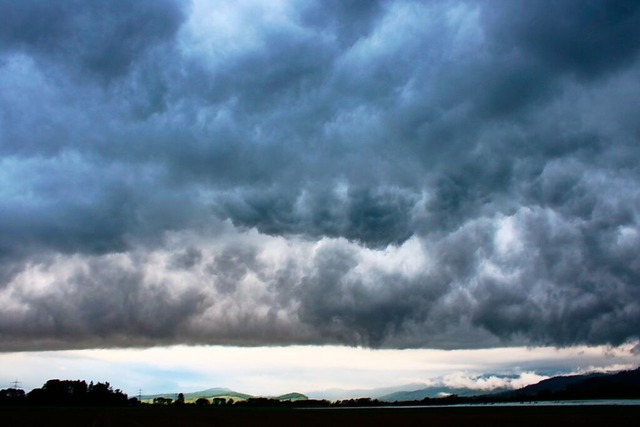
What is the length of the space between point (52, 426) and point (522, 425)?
8350 centimetres

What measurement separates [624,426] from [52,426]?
314 ft

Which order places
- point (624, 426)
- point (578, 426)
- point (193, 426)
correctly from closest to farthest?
point (624, 426), point (578, 426), point (193, 426)

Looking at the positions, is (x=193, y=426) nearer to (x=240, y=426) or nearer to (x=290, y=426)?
(x=240, y=426)

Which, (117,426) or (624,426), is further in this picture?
(117,426)

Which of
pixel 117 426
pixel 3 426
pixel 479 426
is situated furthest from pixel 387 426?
pixel 3 426

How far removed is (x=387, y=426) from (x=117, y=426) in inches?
1922

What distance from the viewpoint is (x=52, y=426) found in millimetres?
100188

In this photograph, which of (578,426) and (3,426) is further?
(3,426)

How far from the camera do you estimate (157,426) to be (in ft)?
333

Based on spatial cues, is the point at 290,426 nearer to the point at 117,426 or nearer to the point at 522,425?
the point at 117,426

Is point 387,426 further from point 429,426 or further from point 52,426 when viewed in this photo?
point 52,426

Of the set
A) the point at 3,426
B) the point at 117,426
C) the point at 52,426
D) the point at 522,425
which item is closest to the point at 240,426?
the point at 117,426

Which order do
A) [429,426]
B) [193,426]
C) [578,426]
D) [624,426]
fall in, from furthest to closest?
[193,426] < [429,426] < [578,426] < [624,426]

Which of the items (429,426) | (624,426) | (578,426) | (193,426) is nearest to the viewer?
(624,426)
